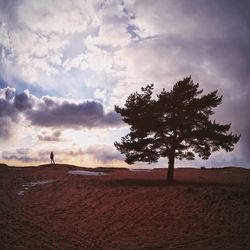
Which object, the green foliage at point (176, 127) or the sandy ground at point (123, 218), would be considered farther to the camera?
the green foliage at point (176, 127)

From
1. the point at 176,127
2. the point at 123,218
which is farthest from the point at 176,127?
the point at 123,218

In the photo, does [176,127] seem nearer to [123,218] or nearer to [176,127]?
[176,127]

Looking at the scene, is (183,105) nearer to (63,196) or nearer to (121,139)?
(121,139)

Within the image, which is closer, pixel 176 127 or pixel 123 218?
pixel 123 218

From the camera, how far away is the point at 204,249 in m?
9.77

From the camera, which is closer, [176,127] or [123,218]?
[123,218]

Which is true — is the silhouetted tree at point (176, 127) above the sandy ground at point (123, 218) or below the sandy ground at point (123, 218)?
above

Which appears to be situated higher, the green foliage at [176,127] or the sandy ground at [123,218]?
the green foliage at [176,127]

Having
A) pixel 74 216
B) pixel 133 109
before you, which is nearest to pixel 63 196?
pixel 74 216

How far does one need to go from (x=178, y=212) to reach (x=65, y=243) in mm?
6585

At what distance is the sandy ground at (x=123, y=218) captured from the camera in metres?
10.7

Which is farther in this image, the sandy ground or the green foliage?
the green foliage

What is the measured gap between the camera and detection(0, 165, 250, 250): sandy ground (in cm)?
1067

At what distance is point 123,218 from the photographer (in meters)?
14.0
